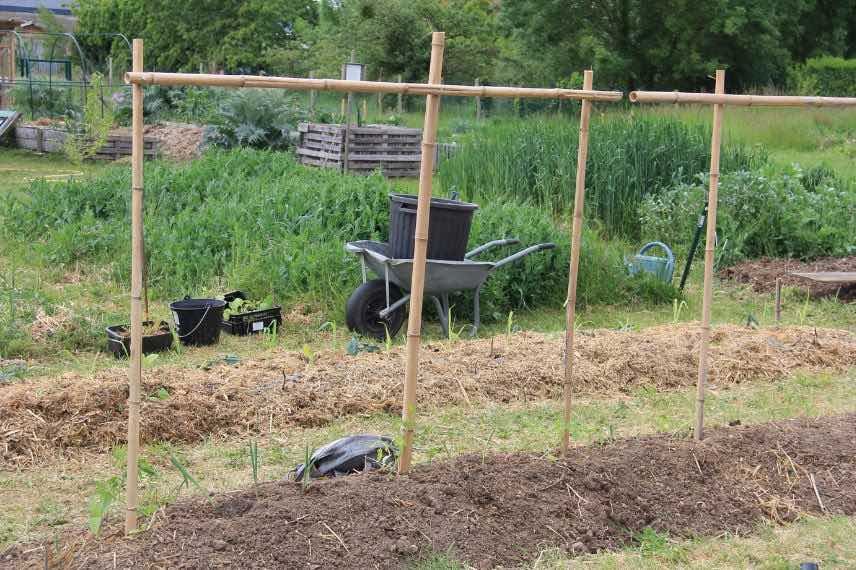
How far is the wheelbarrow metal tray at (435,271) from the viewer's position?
259 inches

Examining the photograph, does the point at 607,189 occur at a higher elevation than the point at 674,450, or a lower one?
higher

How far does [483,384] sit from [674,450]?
153 centimetres

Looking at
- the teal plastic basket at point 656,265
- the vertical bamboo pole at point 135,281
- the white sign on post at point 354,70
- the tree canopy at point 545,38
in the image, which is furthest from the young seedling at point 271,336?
the tree canopy at point 545,38

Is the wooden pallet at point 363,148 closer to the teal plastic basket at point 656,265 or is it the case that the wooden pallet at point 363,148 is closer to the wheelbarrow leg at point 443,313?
the teal plastic basket at point 656,265

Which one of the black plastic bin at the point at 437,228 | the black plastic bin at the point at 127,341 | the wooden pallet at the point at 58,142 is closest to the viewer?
the black plastic bin at the point at 127,341

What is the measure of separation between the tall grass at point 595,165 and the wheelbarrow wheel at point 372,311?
321cm

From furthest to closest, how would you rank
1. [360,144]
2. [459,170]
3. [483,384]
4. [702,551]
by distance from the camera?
[360,144] < [459,170] < [483,384] < [702,551]

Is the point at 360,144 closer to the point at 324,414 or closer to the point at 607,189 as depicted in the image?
the point at 607,189

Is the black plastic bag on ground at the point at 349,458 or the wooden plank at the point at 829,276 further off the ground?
the wooden plank at the point at 829,276

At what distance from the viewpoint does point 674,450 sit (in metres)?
4.35

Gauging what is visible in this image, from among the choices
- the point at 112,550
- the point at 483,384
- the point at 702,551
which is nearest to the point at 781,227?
the point at 483,384

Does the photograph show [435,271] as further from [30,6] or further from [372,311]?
[30,6]

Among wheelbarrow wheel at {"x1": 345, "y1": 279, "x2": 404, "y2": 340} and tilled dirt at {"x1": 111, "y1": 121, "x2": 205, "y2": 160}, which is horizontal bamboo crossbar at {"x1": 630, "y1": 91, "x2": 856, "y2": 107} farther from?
tilled dirt at {"x1": 111, "y1": 121, "x2": 205, "y2": 160}

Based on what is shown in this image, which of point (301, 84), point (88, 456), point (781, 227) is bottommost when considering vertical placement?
point (88, 456)
